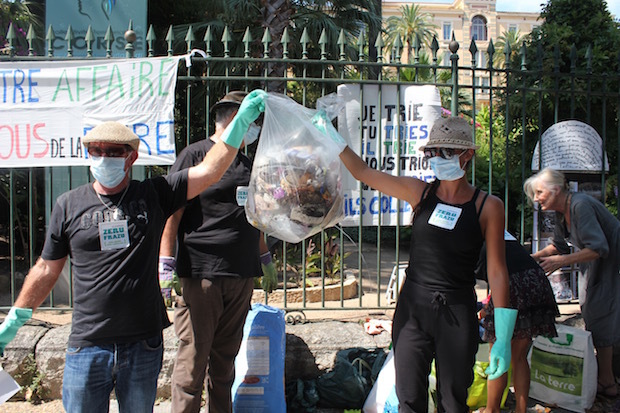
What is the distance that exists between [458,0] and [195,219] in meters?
64.9

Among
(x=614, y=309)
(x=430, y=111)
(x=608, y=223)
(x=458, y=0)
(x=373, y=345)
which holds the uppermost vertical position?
(x=458, y=0)

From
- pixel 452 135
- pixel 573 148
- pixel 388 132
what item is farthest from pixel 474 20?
pixel 452 135

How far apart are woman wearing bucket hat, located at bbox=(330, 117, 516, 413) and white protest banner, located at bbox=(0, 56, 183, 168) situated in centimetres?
227

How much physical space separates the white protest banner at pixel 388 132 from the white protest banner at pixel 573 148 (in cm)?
112

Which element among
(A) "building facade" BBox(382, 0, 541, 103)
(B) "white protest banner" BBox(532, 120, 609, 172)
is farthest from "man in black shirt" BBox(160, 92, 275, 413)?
(A) "building facade" BBox(382, 0, 541, 103)

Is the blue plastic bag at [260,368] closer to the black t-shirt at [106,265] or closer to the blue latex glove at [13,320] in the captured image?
the black t-shirt at [106,265]

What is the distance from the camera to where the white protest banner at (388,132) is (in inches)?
169

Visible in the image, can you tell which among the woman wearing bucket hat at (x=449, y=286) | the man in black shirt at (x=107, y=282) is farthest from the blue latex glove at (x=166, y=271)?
the woman wearing bucket hat at (x=449, y=286)

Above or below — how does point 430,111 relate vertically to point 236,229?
above

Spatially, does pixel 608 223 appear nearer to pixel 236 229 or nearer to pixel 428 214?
pixel 428 214

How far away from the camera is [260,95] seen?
257 cm

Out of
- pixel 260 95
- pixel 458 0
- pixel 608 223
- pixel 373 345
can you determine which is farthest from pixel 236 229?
pixel 458 0

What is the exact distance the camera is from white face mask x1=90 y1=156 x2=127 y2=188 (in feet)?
7.48

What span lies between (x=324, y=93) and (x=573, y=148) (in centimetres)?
231
